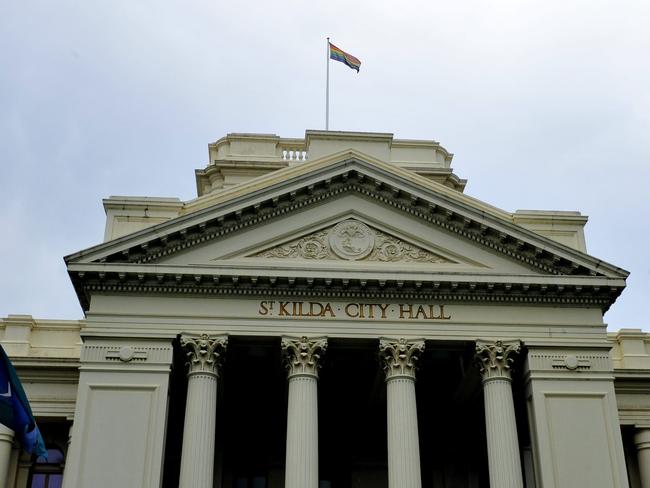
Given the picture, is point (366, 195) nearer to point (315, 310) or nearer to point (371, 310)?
point (371, 310)

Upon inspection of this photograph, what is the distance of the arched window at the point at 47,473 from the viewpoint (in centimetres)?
3172

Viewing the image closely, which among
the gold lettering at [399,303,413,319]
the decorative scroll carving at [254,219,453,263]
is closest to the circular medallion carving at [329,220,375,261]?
the decorative scroll carving at [254,219,453,263]

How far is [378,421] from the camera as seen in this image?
33844mm

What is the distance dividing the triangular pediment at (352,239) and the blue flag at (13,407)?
6907mm

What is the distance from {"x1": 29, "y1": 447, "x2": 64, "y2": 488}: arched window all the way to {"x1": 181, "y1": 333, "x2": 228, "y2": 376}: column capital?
25.6ft

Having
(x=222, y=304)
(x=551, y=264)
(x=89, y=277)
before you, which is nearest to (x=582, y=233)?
(x=551, y=264)

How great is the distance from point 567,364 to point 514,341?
5.74ft

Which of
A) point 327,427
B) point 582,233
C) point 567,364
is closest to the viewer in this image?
point 567,364

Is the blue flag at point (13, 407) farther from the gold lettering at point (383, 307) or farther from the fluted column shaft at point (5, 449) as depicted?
the gold lettering at point (383, 307)

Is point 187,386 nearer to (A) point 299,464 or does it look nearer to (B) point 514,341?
(A) point 299,464

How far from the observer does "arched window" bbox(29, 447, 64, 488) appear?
31.7 m

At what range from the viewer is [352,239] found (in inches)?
1156

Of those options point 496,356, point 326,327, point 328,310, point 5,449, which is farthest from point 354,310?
point 5,449

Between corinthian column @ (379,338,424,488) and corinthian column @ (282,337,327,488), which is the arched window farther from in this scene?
corinthian column @ (379,338,424,488)
